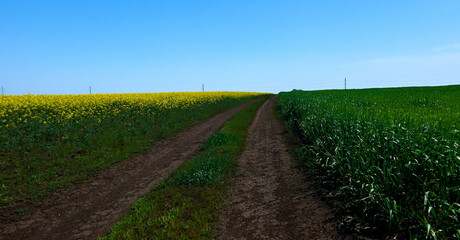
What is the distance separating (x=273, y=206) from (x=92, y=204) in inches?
196

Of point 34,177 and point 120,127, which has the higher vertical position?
point 120,127

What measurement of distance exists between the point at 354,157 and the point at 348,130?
2.00 metres

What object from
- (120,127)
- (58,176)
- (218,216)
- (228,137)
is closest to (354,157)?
(218,216)

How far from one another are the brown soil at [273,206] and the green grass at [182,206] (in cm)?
36

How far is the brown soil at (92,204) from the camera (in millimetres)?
5445

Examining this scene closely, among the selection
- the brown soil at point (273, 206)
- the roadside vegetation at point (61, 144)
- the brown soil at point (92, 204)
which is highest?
the roadside vegetation at point (61, 144)

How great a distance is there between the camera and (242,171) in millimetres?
8391

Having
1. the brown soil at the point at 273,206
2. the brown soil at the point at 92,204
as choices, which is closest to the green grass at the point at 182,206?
the brown soil at the point at 273,206

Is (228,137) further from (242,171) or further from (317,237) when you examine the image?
(317,237)

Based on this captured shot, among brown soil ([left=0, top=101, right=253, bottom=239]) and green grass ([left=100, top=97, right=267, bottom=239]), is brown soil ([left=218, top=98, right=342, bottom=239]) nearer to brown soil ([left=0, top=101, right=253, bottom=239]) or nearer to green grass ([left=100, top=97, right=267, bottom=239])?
green grass ([left=100, top=97, right=267, bottom=239])

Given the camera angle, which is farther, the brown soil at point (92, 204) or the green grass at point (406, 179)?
the brown soil at point (92, 204)

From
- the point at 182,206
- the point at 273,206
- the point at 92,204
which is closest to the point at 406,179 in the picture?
the point at 273,206

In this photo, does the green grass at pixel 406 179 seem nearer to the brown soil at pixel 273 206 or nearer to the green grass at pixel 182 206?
the brown soil at pixel 273 206

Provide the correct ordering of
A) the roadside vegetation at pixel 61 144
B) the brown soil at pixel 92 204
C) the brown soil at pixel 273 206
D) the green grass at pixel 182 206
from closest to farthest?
the brown soil at pixel 273 206 → the green grass at pixel 182 206 → the brown soil at pixel 92 204 → the roadside vegetation at pixel 61 144
